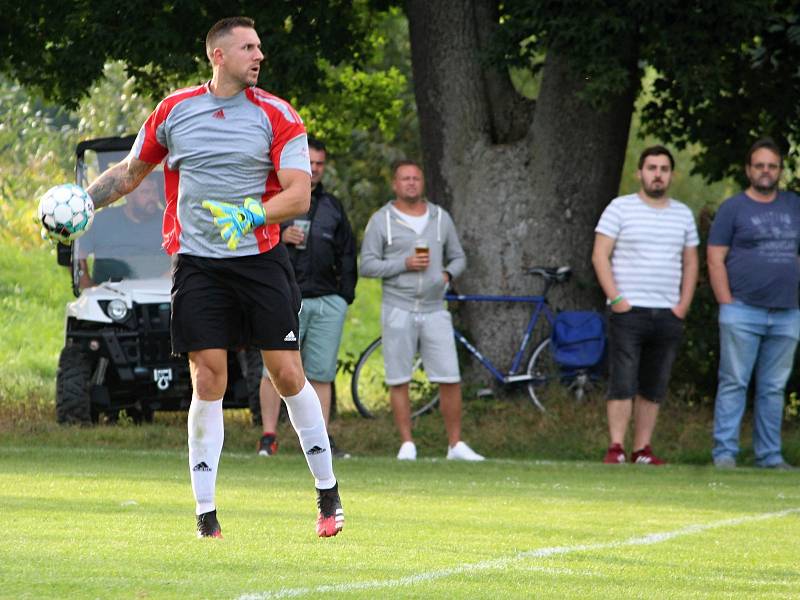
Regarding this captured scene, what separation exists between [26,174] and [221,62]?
Result: 27000mm

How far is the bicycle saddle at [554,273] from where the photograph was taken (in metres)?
15.6

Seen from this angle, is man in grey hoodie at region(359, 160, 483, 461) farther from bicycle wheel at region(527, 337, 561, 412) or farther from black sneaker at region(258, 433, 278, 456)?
bicycle wheel at region(527, 337, 561, 412)

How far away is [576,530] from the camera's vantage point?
8344 mm

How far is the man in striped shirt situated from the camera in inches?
508

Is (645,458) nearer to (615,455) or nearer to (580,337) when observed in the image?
(615,455)

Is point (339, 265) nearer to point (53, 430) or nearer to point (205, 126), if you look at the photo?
point (53, 430)

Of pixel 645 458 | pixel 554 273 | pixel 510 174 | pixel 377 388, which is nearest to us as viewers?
pixel 645 458

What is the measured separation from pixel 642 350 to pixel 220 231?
6481mm

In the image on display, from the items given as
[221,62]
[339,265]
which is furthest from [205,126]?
[339,265]

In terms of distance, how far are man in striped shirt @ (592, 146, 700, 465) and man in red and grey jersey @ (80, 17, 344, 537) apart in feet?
18.8

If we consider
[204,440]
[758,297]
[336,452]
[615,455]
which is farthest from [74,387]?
[204,440]

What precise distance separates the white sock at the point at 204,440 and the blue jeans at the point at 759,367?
6.32m

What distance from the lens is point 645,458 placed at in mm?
13109

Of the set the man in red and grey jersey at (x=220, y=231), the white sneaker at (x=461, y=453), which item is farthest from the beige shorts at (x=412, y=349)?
the man in red and grey jersey at (x=220, y=231)
